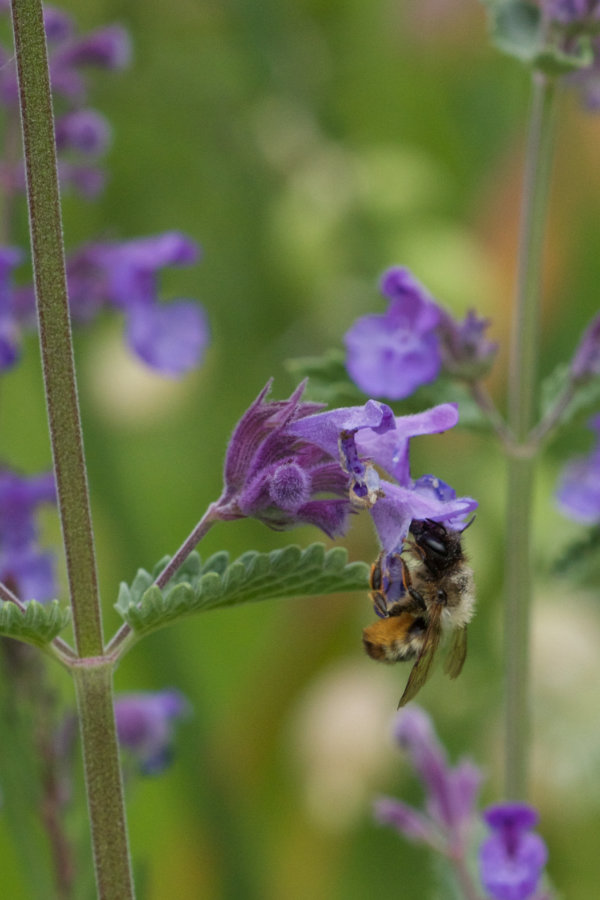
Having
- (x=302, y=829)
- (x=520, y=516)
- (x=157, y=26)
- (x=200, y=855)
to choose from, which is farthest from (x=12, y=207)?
(x=157, y=26)

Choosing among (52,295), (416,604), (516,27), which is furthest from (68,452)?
(516,27)

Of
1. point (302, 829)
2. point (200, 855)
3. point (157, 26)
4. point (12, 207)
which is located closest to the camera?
point (12, 207)

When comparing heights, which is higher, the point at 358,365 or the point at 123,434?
the point at 358,365

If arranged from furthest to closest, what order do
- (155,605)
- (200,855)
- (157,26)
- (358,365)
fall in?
1. (157,26)
2. (200,855)
3. (358,365)
4. (155,605)

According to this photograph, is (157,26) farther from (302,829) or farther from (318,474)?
(318,474)

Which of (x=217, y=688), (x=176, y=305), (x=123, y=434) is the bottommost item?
(x=217, y=688)

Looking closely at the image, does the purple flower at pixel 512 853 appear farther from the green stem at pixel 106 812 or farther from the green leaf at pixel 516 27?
the green leaf at pixel 516 27

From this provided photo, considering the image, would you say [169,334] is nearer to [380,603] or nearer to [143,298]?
[143,298]
